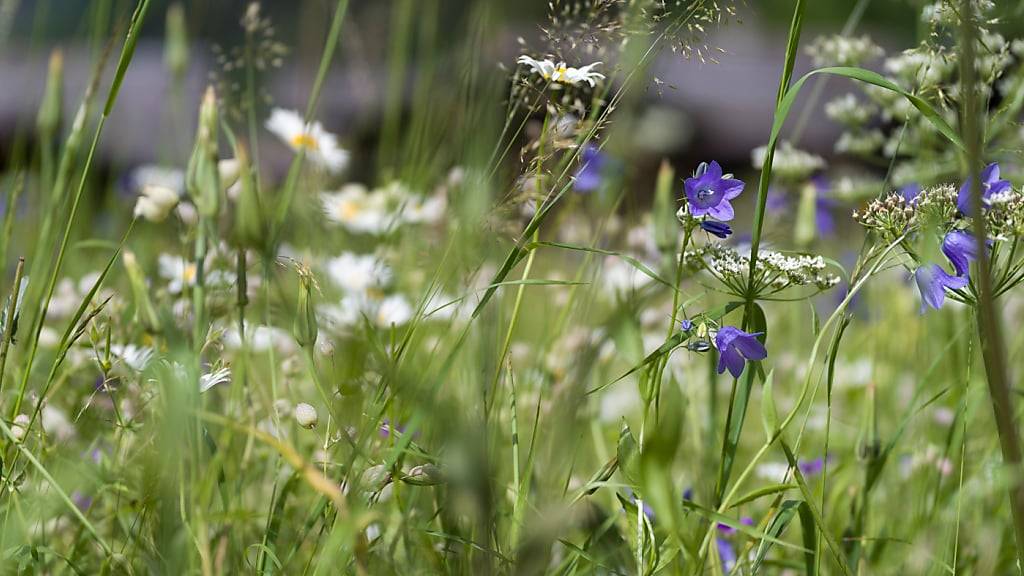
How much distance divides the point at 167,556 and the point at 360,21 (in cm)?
264

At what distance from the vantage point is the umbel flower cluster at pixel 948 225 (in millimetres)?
718

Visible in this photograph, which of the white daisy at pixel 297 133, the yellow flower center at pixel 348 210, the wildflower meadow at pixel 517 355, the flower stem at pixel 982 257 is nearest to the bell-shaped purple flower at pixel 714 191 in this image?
the wildflower meadow at pixel 517 355

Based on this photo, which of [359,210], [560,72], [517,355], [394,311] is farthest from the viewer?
[359,210]

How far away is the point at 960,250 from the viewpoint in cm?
73

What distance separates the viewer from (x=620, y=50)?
815mm

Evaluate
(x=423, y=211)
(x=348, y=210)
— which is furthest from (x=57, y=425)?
(x=348, y=210)

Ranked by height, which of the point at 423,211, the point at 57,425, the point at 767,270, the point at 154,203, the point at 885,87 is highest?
the point at 885,87

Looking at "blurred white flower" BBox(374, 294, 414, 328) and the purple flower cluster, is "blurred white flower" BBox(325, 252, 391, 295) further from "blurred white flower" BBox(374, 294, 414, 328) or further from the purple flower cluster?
the purple flower cluster

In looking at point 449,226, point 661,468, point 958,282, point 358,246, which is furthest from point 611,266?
point 661,468

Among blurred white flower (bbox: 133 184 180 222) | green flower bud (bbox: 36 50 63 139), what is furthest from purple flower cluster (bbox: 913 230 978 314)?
green flower bud (bbox: 36 50 63 139)

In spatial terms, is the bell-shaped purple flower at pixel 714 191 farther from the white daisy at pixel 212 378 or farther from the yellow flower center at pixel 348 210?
the yellow flower center at pixel 348 210

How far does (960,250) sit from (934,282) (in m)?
0.03

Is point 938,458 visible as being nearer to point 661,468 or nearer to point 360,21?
point 661,468

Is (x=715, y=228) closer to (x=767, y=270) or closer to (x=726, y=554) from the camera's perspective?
(x=767, y=270)
